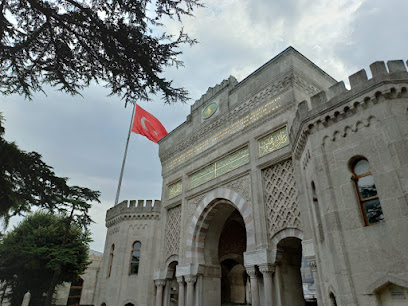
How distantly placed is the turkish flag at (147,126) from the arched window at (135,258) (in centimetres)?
678

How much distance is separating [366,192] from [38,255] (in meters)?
21.1

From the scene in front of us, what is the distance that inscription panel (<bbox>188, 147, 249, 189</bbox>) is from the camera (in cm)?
1207

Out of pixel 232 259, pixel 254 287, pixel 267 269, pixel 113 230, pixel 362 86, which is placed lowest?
pixel 254 287

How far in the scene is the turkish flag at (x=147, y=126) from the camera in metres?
19.4

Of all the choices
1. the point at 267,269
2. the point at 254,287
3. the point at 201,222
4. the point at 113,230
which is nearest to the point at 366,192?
the point at 267,269

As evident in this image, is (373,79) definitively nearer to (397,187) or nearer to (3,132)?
(397,187)

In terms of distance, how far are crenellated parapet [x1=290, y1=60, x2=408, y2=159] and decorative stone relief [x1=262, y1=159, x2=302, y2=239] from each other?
2265 mm

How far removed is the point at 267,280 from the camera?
945cm

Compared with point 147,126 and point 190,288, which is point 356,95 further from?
point 147,126

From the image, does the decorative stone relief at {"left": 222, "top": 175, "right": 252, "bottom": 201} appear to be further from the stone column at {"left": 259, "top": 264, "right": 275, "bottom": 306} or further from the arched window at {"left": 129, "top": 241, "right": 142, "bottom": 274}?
the arched window at {"left": 129, "top": 241, "right": 142, "bottom": 274}

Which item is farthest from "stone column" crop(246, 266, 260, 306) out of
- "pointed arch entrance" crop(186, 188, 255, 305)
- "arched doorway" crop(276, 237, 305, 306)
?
"pointed arch entrance" crop(186, 188, 255, 305)

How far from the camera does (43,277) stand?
2145 cm

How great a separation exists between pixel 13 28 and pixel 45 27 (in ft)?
2.00

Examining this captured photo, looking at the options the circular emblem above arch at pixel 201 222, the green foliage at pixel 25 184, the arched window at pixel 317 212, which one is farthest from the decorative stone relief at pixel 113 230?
the arched window at pixel 317 212
